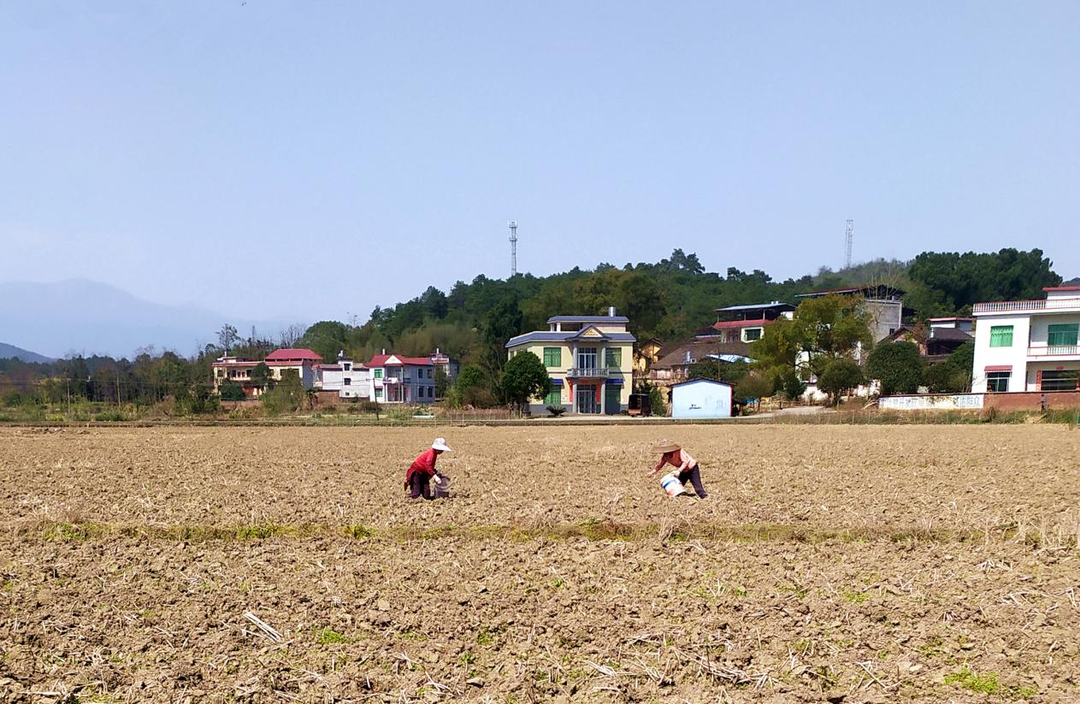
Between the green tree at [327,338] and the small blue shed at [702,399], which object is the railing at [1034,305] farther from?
the green tree at [327,338]

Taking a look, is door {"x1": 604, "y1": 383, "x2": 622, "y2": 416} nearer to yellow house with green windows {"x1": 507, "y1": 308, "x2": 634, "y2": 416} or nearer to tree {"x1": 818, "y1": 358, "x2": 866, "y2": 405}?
yellow house with green windows {"x1": 507, "y1": 308, "x2": 634, "y2": 416}

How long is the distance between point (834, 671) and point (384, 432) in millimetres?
26259

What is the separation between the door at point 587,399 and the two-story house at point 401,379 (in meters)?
20.3

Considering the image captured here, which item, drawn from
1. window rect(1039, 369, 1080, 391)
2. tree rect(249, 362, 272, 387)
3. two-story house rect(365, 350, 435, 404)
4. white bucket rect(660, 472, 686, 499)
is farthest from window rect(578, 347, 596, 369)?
white bucket rect(660, 472, 686, 499)

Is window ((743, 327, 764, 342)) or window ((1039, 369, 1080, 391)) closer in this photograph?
window ((1039, 369, 1080, 391))

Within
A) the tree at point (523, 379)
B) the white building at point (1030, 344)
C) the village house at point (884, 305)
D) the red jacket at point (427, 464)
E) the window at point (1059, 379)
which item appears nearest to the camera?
the red jacket at point (427, 464)

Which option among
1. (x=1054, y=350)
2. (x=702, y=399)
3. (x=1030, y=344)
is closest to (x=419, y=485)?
(x=702, y=399)

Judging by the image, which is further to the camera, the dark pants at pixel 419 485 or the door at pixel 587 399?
the door at pixel 587 399

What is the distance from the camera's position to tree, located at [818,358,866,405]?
42469mm

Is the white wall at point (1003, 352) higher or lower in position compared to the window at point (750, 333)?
lower

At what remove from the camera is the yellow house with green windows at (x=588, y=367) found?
50750 millimetres

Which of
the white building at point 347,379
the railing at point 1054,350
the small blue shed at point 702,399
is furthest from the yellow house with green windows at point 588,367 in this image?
the white building at point 347,379

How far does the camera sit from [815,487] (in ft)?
45.1

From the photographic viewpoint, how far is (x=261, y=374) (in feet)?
237
